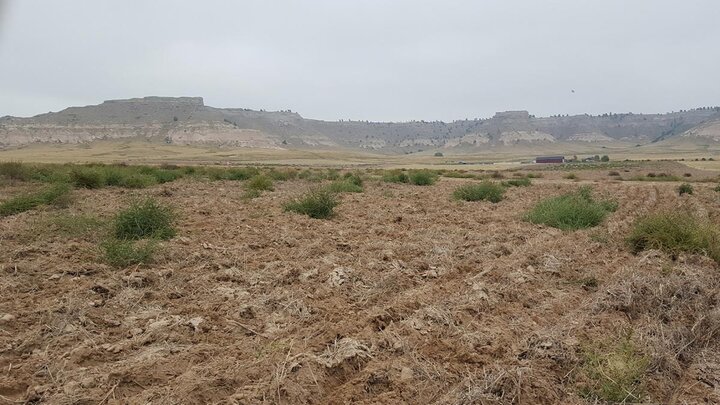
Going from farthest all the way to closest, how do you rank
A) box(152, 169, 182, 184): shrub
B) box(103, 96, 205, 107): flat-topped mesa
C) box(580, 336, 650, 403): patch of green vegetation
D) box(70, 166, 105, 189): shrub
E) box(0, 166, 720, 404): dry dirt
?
1. box(103, 96, 205, 107): flat-topped mesa
2. box(152, 169, 182, 184): shrub
3. box(70, 166, 105, 189): shrub
4. box(0, 166, 720, 404): dry dirt
5. box(580, 336, 650, 403): patch of green vegetation

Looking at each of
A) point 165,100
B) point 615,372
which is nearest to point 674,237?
point 615,372

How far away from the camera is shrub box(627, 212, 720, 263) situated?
818 centimetres

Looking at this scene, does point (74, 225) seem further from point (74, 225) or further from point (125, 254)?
point (125, 254)

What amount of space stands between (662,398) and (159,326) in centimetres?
478

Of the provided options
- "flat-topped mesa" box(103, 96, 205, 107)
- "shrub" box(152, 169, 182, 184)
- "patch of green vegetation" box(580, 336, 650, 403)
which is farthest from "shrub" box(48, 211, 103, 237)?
"flat-topped mesa" box(103, 96, 205, 107)

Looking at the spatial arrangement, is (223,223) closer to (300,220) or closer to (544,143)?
(300,220)

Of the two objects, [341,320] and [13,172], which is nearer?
[341,320]

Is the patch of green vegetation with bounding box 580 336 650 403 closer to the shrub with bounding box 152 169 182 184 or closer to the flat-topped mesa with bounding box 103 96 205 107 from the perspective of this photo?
the shrub with bounding box 152 169 182 184

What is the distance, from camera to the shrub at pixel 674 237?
8180 mm

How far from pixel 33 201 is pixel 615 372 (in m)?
14.6

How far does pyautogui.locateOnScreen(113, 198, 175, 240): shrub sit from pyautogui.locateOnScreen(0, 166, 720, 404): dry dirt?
505 mm

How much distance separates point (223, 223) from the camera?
11.4 metres

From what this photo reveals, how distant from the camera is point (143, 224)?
9391mm

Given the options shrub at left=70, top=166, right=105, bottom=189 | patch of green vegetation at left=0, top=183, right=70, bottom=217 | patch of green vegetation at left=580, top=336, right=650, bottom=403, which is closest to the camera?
patch of green vegetation at left=580, top=336, right=650, bottom=403
